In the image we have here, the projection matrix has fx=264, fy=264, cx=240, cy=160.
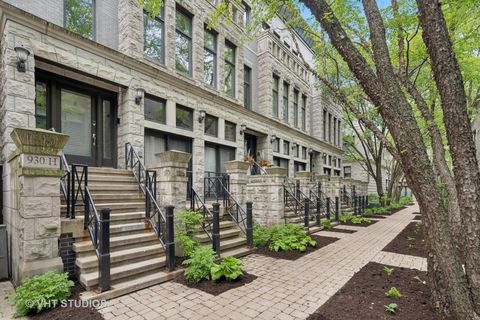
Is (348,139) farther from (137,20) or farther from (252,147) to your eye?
(137,20)

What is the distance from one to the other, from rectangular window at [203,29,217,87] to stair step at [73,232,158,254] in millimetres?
7537

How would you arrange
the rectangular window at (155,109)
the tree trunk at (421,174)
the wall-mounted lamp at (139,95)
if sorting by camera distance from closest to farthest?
1. the tree trunk at (421,174)
2. the wall-mounted lamp at (139,95)
3. the rectangular window at (155,109)

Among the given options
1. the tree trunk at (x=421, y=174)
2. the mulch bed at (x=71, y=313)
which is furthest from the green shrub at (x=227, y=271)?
the tree trunk at (x=421, y=174)

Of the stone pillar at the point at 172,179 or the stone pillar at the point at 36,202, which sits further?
the stone pillar at the point at 172,179

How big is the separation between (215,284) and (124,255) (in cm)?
166

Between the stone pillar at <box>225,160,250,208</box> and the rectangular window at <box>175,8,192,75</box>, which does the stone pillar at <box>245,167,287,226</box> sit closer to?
the stone pillar at <box>225,160,250,208</box>

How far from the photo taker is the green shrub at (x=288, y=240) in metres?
6.69

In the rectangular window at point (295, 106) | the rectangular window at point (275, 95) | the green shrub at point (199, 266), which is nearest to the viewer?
the green shrub at point (199, 266)

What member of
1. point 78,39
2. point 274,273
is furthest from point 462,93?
point 78,39

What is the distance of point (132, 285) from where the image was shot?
4.19 metres

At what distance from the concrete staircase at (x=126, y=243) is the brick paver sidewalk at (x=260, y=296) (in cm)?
31

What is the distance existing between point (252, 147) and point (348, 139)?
43.8 feet

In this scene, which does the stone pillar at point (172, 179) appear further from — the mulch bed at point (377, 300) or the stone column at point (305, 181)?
the stone column at point (305, 181)

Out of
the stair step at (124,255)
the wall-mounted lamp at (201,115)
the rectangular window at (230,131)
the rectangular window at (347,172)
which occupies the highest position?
the wall-mounted lamp at (201,115)
